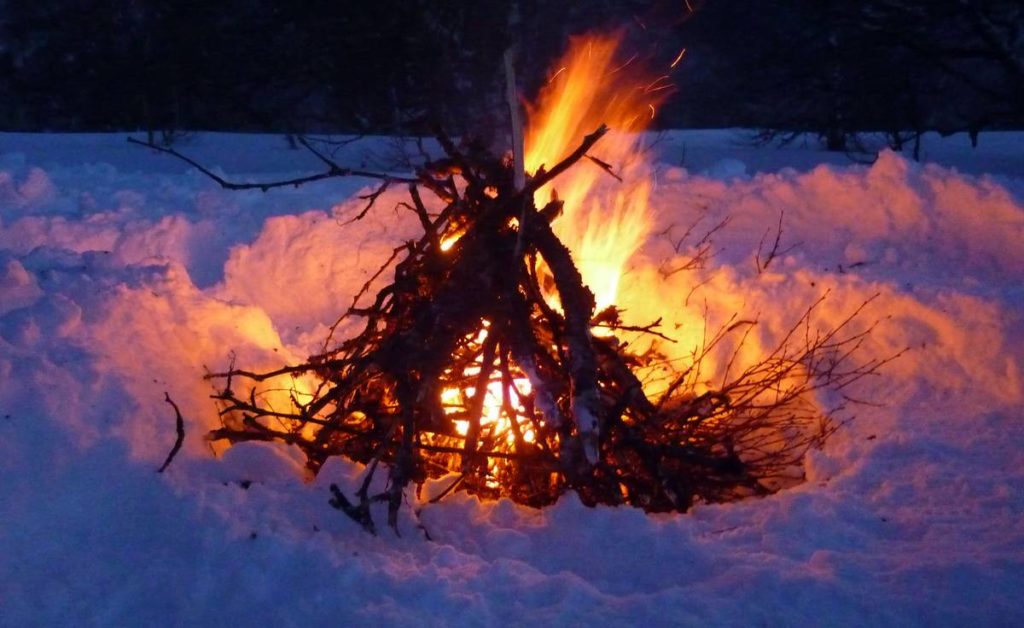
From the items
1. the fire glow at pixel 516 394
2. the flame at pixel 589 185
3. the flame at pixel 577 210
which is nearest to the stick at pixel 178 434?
Result: the fire glow at pixel 516 394

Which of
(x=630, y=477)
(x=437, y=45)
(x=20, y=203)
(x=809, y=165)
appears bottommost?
(x=630, y=477)

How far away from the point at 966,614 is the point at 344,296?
4.26m

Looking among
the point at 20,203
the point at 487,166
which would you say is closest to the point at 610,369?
the point at 487,166

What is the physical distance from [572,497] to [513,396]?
49.2 inches

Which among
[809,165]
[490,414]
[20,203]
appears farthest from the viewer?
[809,165]

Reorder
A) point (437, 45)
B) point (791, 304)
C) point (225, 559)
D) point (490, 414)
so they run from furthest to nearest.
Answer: point (437, 45), point (791, 304), point (490, 414), point (225, 559)

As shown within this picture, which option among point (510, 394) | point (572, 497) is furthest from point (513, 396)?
point (572, 497)

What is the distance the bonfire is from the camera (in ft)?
11.3

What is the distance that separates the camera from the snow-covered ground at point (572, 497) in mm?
2412

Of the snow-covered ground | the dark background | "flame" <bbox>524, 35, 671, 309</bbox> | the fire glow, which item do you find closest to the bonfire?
the fire glow

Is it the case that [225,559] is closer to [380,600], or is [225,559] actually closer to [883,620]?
[380,600]

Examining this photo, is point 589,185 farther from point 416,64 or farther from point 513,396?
point 416,64

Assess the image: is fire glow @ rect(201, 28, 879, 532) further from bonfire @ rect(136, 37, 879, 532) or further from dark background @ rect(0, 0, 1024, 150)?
dark background @ rect(0, 0, 1024, 150)

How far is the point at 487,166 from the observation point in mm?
4047
